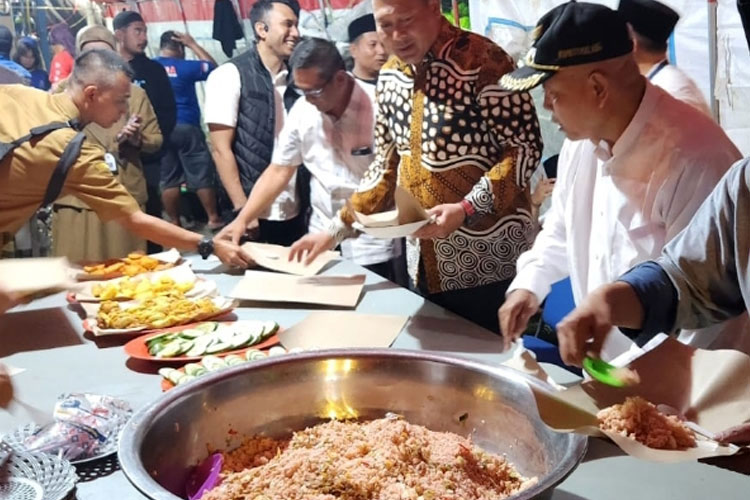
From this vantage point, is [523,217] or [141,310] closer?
[141,310]

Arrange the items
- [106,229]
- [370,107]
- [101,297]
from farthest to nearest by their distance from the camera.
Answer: [106,229]
[370,107]
[101,297]

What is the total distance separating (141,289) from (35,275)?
92 centimetres

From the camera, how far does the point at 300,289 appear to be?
94.1 inches

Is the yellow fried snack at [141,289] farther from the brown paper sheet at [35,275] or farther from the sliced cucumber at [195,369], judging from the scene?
the brown paper sheet at [35,275]

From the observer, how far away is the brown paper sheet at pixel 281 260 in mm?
2588

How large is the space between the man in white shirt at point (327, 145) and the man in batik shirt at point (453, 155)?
481mm

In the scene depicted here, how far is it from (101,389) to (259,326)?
417mm

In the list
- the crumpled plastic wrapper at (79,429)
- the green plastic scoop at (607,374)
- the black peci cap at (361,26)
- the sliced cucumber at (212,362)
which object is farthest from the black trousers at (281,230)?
the green plastic scoop at (607,374)

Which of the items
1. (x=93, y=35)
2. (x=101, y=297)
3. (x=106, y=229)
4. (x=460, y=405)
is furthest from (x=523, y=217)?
(x=93, y=35)

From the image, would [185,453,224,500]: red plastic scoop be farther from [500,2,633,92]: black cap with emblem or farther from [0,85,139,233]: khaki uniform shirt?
[0,85,139,233]: khaki uniform shirt

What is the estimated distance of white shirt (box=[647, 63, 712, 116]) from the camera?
230cm

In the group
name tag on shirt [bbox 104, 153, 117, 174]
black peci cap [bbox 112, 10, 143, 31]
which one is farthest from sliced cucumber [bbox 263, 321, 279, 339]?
black peci cap [bbox 112, 10, 143, 31]

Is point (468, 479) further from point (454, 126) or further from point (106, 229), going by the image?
point (106, 229)

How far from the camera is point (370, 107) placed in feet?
10.1
